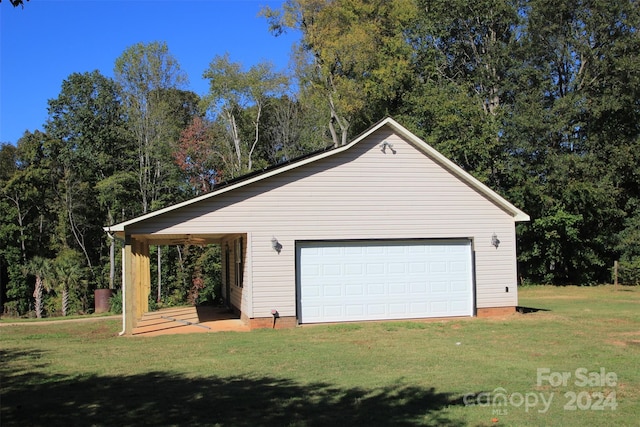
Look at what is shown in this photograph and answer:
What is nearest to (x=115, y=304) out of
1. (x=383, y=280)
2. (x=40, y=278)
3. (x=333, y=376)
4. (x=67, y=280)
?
→ (x=67, y=280)

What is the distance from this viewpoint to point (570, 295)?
81.9 feet

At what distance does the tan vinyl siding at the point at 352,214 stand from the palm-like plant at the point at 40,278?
59.7 feet

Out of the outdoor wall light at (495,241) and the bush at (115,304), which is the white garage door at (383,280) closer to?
the outdoor wall light at (495,241)

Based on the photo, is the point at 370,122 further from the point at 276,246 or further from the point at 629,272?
the point at 276,246

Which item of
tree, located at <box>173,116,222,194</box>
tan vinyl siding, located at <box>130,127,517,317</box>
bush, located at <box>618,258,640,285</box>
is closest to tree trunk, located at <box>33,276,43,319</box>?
tree, located at <box>173,116,222,194</box>

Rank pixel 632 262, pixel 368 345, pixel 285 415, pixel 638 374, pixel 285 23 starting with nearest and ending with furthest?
pixel 285 415 → pixel 638 374 → pixel 368 345 → pixel 632 262 → pixel 285 23

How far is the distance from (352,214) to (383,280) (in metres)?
2.01

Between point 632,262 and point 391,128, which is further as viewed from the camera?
point 632,262

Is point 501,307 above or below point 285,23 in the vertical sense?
below

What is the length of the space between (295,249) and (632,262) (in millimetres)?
22121

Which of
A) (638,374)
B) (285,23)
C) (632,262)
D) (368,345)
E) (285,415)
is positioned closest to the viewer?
(285,415)

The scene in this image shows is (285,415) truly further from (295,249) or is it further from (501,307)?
(501,307)

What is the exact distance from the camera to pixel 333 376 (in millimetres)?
8273

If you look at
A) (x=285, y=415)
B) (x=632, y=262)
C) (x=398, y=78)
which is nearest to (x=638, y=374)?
(x=285, y=415)
